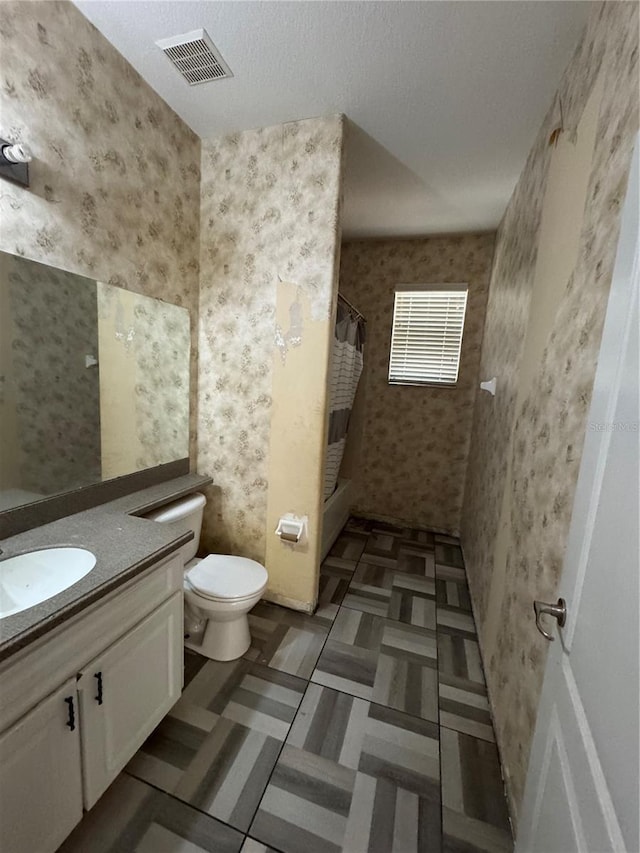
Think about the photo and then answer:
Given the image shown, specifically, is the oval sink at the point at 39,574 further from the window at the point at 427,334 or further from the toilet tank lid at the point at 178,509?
the window at the point at 427,334

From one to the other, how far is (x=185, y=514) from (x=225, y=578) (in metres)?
0.38

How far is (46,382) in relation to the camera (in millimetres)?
1311

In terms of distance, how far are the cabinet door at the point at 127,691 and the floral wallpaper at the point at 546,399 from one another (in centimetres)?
123

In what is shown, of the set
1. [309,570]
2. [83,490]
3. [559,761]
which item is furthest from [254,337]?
[559,761]

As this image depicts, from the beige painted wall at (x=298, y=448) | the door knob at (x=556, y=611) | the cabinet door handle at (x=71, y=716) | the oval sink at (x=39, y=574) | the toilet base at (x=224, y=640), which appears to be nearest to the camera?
the door knob at (x=556, y=611)

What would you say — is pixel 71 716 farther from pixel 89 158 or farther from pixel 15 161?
pixel 89 158

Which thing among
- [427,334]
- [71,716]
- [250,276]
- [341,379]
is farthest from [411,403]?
[71,716]

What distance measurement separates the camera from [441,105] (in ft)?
5.05

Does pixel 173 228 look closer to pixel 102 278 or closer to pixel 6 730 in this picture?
pixel 102 278

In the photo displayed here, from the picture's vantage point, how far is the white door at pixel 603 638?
474mm

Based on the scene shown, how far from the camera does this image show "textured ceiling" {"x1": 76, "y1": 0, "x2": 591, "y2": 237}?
118cm

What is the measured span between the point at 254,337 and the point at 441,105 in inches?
54.2

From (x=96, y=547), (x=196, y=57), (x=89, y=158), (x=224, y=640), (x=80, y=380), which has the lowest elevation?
(x=224, y=640)

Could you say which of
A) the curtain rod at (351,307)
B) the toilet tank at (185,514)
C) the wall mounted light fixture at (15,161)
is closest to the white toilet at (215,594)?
the toilet tank at (185,514)
